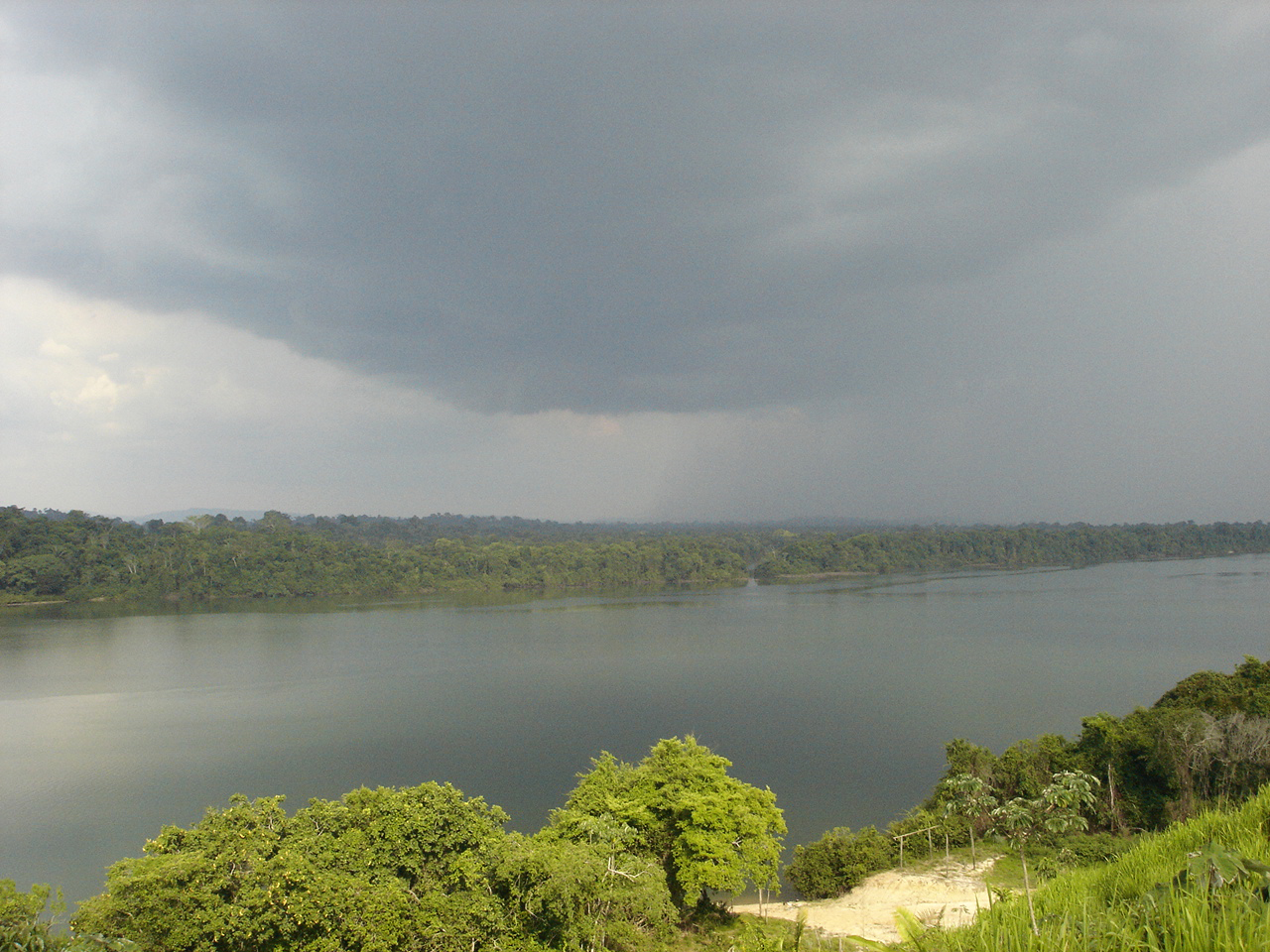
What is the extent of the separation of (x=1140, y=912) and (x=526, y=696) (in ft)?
84.3

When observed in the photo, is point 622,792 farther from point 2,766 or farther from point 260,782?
point 2,766

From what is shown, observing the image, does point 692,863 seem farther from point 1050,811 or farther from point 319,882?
point 1050,811

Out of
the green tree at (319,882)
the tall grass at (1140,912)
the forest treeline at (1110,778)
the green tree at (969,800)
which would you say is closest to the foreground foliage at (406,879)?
the green tree at (319,882)

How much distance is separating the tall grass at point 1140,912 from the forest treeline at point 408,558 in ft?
218

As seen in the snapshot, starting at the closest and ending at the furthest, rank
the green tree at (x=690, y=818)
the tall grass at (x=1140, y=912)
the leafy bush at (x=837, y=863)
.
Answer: the tall grass at (x=1140, y=912) < the green tree at (x=690, y=818) < the leafy bush at (x=837, y=863)

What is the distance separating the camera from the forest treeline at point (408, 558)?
2328 inches

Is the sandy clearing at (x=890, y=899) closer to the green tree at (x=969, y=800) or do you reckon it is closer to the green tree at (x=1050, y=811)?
the green tree at (x=969, y=800)

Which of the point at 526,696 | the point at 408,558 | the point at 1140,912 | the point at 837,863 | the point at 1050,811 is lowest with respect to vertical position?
the point at 526,696

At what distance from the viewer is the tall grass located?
1.46m

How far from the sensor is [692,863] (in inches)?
367

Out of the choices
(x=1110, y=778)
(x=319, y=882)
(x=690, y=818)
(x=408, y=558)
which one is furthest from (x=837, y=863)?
(x=408, y=558)

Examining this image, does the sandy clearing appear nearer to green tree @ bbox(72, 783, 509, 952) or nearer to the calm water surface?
the calm water surface

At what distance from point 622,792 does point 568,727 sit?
11.7 m

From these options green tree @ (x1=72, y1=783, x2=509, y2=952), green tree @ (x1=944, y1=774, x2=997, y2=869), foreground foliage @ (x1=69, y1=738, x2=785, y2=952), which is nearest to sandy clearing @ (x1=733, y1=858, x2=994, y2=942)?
green tree @ (x1=944, y1=774, x2=997, y2=869)
